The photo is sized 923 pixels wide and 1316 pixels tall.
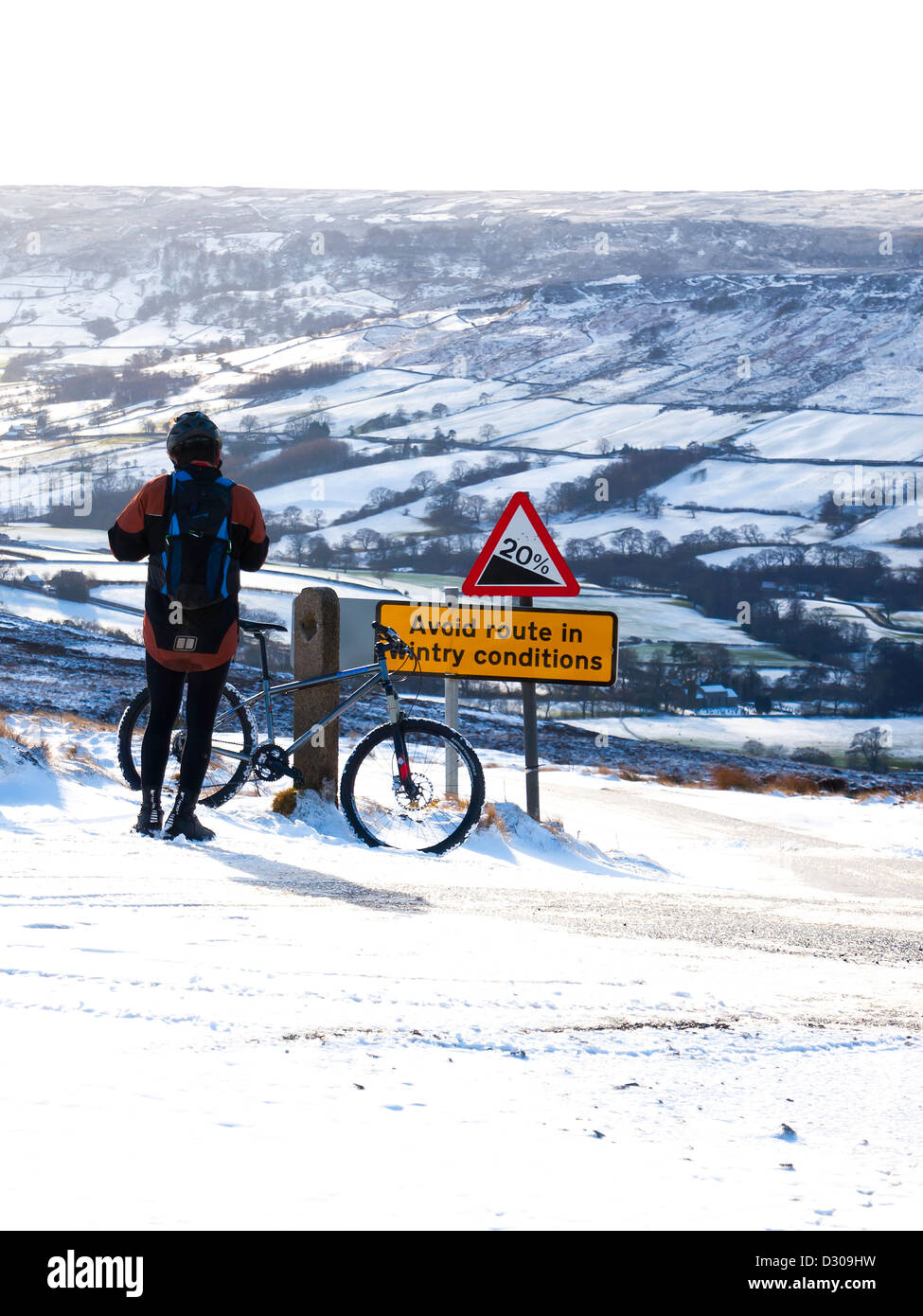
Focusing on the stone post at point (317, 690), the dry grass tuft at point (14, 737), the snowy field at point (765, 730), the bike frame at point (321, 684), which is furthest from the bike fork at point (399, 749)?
the snowy field at point (765, 730)

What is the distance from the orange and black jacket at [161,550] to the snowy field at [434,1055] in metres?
0.79

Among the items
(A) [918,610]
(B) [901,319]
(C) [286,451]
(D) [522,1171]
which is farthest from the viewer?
(B) [901,319]

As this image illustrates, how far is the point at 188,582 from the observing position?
14.2 feet

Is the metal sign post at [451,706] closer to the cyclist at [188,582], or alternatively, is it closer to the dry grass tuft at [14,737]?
the cyclist at [188,582]

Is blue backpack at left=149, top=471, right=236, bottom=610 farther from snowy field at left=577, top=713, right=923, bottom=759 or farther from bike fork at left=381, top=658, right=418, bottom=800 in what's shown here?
snowy field at left=577, top=713, right=923, bottom=759

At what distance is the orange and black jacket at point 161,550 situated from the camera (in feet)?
14.3

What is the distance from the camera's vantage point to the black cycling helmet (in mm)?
4418

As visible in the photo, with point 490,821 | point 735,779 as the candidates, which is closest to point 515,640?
point 490,821

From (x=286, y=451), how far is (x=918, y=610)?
77.2 metres

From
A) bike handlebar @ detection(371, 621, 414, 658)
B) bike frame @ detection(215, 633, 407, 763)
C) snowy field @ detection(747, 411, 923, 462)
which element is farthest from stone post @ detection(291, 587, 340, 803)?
snowy field @ detection(747, 411, 923, 462)

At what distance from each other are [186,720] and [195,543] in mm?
737

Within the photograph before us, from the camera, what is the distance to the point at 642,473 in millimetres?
133000

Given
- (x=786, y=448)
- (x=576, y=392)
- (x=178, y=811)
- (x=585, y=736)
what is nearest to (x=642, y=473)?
(x=786, y=448)
